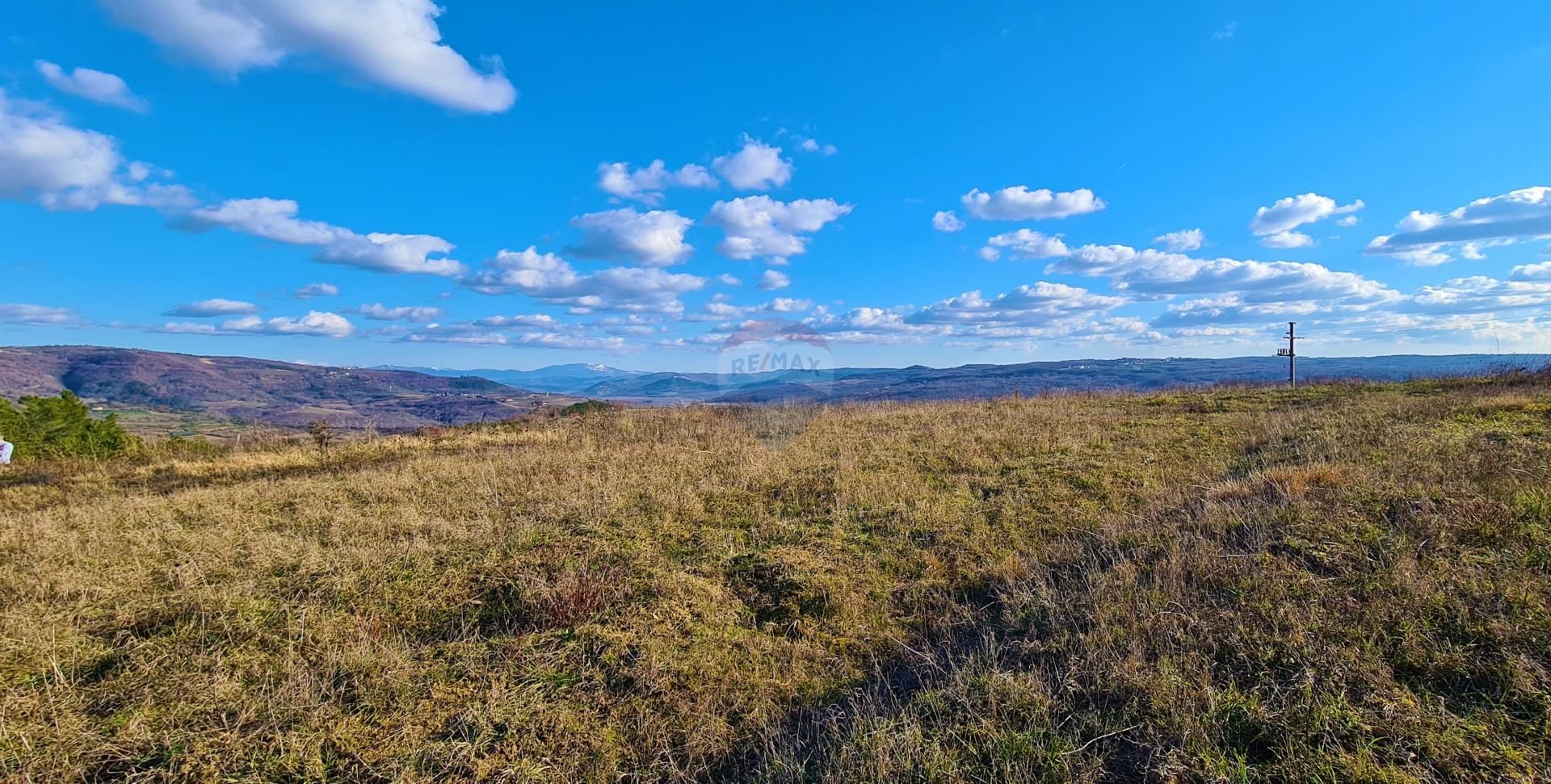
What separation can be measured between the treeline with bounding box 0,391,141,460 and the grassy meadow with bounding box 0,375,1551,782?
875cm

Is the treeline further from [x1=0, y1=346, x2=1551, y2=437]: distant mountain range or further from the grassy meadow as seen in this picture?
[x1=0, y1=346, x2=1551, y2=437]: distant mountain range

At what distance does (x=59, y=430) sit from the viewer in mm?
15789

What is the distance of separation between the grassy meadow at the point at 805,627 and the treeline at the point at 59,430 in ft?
28.7

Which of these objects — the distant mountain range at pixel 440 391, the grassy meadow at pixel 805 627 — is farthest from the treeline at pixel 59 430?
the distant mountain range at pixel 440 391

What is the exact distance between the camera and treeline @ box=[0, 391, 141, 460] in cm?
1449

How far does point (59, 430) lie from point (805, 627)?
23190 mm

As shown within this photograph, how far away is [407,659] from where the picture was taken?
422 centimetres

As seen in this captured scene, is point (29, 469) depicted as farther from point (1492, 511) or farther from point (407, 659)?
point (1492, 511)

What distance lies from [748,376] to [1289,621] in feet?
53.0

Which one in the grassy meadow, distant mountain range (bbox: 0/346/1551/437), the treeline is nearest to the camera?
the grassy meadow

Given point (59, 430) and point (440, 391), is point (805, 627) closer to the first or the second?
point (59, 430)

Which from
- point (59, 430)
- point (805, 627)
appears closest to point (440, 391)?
point (59, 430)

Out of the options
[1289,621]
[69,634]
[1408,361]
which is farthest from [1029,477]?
[1408,361]

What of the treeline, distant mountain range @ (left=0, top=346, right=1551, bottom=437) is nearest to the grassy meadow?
the treeline
